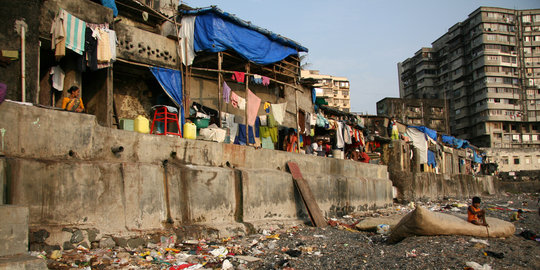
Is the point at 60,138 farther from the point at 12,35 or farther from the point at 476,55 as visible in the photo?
the point at 476,55

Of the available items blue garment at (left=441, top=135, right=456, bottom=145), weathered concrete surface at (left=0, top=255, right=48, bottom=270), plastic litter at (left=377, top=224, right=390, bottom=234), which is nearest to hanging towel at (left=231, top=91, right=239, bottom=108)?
plastic litter at (left=377, top=224, right=390, bottom=234)

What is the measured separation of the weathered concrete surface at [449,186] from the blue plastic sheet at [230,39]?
30.1 ft

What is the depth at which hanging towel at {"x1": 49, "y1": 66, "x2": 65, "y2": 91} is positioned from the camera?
29.2 ft

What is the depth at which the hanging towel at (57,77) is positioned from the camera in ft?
29.2

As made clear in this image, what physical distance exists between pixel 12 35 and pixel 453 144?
34846mm

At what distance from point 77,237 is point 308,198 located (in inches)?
225

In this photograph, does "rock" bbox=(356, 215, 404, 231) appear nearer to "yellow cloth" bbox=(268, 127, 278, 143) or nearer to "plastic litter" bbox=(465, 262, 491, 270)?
"plastic litter" bbox=(465, 262, 491, 270)

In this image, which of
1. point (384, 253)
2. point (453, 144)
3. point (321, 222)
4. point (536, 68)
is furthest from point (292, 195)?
point (536, 68)

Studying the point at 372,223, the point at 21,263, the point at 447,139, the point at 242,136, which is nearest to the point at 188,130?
the point at 372,223

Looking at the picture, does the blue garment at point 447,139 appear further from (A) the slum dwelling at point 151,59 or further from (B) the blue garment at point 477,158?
(A) the slum dwelling at point 151,59

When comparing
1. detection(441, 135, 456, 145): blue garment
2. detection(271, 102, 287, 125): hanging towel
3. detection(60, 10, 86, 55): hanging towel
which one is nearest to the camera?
detection(60, 10, 86, 55): hanging towel

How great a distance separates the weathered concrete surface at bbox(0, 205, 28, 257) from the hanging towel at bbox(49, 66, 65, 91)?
5371mm

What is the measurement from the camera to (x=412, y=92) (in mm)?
73750

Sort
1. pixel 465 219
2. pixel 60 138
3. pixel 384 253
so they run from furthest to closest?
pixel 465 219
pixel 384 253
pixel 60 138
